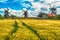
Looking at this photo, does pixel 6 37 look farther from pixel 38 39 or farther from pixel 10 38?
pixel 38 39

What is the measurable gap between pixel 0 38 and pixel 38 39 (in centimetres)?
323

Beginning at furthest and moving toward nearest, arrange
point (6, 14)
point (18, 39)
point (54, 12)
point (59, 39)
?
point (54, 12), point (6, 14), point (59, 39), point (18, 39)

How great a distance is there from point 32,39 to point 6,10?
8331cm

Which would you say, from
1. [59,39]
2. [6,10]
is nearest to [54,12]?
[6,10]

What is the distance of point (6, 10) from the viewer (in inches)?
3856

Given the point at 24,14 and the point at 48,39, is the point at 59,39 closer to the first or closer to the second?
the point at 48,39

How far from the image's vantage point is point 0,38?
15758 mm

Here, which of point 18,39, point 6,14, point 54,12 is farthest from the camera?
point 54,12

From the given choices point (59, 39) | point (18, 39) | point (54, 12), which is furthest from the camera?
point (54, 12)

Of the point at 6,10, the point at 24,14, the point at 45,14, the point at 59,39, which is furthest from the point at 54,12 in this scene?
the point at 59,39

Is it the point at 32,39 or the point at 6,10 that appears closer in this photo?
the point at 32,39

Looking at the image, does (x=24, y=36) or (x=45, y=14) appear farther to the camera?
(x=45, y=14)

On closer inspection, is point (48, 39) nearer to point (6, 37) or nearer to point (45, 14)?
point (6, 37)

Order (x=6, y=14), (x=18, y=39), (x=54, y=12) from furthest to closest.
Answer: (x=54, y=12) < (x=6, y=14) < (x=18, y=39)
